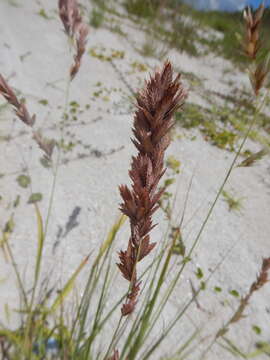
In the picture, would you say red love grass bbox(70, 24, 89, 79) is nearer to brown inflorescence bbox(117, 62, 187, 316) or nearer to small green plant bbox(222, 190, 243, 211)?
brown inflorescence bbox(117, 62, 187, 316)

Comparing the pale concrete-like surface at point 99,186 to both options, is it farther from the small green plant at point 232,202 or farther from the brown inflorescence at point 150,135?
the brown inflorescence at point 150,135

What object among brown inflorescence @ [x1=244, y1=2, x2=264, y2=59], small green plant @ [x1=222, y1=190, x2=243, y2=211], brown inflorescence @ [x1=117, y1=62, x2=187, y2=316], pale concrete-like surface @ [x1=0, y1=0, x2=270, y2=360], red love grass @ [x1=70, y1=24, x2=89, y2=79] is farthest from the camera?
small green plant @ [x1=222, y1=190, x2=243, y2=211]

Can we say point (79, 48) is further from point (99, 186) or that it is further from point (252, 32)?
point (99, 186)

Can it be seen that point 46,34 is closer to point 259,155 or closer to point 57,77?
point 57,77

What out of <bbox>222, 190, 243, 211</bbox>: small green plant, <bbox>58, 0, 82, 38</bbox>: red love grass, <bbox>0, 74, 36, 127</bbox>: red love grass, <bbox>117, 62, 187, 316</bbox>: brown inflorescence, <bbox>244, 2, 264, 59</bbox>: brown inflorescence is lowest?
<bbox>117, 62, 187, 316</bbox>: brown inflorescence

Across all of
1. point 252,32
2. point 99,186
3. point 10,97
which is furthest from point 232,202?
point 10,97

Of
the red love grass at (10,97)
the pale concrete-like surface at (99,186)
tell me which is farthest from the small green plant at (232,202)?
the red love grass at (10,97)

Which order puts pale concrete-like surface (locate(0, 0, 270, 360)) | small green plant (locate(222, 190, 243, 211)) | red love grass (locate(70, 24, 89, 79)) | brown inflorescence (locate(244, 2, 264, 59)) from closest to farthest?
brown inflorescence (locate(244, 2, 264, 59)) → red love grass (locate(70, 24, 89, 79)) → pale concrete-like surface (locate(0, 0, 270, 360)) → small green plant (locate(222, 190, 243, 211))

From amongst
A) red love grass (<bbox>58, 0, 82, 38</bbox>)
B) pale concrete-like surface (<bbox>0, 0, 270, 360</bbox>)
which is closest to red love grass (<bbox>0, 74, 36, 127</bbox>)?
red love grass (<bbox>58, 0, 82, 38</bbox>)
